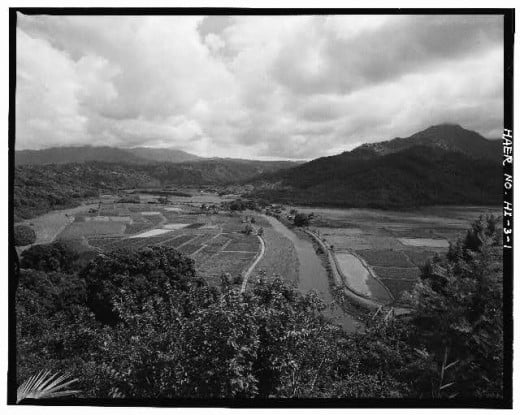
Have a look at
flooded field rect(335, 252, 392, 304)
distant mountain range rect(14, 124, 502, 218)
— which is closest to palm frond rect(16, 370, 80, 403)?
distant mountain range rect(14, 124, 502, 218)

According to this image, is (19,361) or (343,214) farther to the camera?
(343,214)

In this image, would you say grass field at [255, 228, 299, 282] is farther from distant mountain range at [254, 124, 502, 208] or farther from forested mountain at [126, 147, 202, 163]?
forested mountain at [126, 147, 202, 163]

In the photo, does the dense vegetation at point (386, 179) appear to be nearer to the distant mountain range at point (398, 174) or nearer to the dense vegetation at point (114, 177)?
the distant mountain range at point (398, 174)

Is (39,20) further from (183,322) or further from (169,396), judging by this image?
(169,396)

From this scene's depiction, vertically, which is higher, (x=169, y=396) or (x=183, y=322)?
(x=183, y=322)

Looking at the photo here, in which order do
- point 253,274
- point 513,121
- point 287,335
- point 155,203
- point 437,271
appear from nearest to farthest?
point 287,335 → point 513,121 → point 437,271 → point 253,274 → point 155,203

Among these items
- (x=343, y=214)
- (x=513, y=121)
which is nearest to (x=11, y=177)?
(x=343, y=214)
